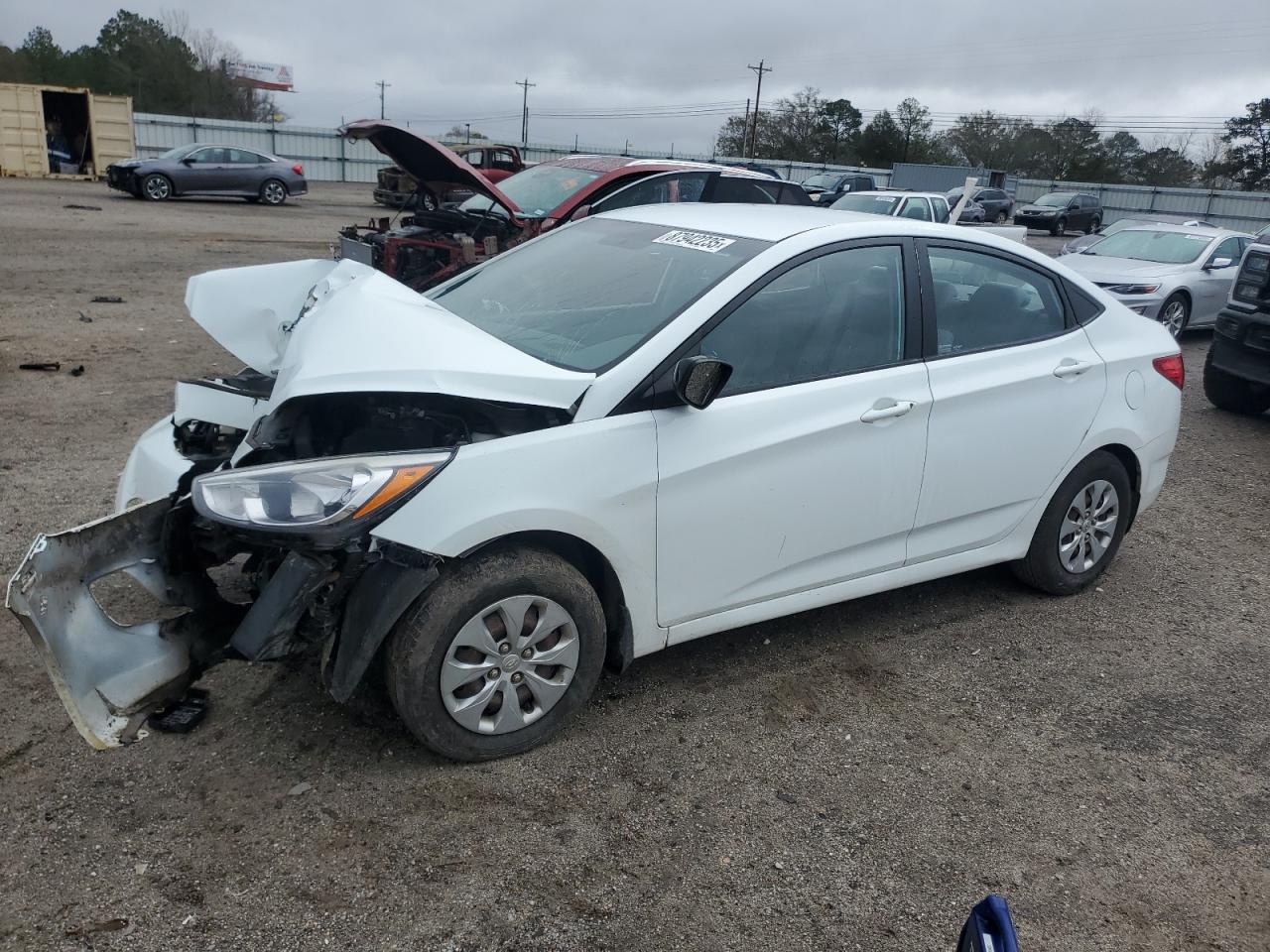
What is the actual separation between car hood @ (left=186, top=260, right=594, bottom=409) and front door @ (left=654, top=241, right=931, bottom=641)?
0.48 meters

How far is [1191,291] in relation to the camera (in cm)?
1195

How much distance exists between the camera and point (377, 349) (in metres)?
3.10

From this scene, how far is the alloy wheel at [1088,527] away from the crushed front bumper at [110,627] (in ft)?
11.9

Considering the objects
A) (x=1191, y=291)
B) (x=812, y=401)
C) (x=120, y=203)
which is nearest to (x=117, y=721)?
(x=812, y=401)

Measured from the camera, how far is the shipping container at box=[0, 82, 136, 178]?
25.5m

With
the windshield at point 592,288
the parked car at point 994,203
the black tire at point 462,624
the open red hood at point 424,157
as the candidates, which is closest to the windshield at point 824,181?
the parked car at point 994,203

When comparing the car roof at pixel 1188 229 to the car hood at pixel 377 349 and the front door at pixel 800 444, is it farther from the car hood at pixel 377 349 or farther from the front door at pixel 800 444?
the car hood at pixel 377 349

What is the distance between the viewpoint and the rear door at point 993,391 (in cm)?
391

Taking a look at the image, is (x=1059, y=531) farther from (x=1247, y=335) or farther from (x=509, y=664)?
(x=1247, y=335)

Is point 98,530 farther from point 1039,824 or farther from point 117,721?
point 1039,824

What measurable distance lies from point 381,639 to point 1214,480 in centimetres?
626

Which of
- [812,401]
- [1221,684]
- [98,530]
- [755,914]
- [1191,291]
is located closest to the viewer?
[755,914]

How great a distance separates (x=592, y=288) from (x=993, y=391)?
1685mm

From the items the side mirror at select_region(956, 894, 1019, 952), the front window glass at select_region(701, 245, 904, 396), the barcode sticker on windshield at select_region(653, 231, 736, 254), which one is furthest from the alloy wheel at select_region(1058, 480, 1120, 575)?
the side mirror at select_region(956, 894, 1019, 952)
